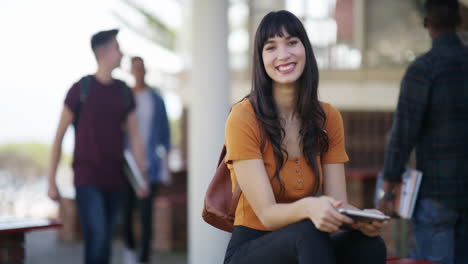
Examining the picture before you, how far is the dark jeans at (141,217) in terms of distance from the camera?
672 cm

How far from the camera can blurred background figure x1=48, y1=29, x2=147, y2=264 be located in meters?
5.14

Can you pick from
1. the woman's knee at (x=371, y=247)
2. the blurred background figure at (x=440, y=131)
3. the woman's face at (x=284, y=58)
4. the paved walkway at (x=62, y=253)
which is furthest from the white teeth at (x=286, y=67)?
the paved walkway at (x=62, y=253)

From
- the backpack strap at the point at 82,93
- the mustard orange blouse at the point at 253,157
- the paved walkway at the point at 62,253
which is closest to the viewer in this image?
the mustard orange blouse at the point at 253,157

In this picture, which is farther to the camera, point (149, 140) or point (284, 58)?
point (149, 140)

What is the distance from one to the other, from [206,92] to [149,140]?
163 centimetres

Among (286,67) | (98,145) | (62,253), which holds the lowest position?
(62,253)

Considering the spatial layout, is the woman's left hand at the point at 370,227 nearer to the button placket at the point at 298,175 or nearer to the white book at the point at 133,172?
the button placket at the point at 298,175

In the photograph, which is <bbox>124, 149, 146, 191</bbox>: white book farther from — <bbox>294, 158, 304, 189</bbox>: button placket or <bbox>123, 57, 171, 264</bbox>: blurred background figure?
<bbox>294, 158, 304, 189</bbox>: button placket

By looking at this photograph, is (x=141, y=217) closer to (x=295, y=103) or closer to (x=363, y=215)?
(x=295, y=103)

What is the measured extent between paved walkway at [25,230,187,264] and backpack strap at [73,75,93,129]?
10.00 ft

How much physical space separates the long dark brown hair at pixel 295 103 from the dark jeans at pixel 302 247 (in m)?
0.26

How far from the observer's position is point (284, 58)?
297 centimetres

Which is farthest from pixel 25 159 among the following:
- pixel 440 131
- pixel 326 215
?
pixel 326 215

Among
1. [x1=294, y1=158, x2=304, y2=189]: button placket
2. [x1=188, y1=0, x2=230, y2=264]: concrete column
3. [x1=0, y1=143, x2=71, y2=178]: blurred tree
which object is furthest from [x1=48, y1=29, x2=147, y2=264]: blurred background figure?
[x1=0, y1=143, x2=71, y2=178]: blurred tree
